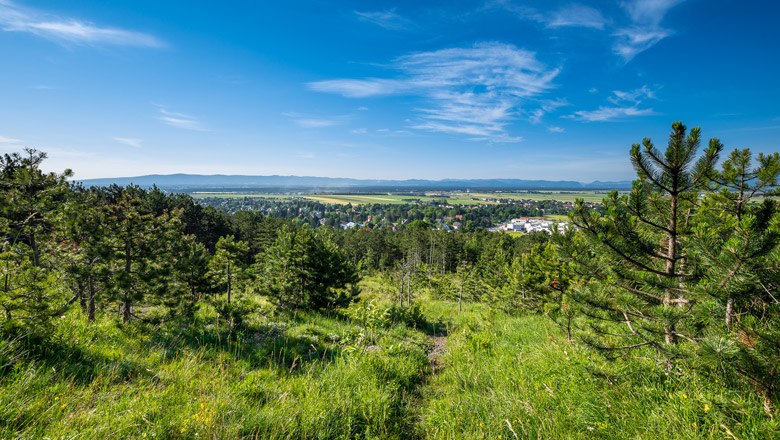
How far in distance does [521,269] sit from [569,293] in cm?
1870

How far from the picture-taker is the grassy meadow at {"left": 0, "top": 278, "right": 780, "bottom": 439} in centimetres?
273

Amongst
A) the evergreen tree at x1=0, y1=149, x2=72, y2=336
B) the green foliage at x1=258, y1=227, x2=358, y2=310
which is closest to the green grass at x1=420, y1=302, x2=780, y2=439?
the evergreen tree at x1=0, y1=149, x2=72, y2=336

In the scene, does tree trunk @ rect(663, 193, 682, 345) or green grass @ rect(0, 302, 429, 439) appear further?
tree trunk @ rect(663, 193, 682, 345)

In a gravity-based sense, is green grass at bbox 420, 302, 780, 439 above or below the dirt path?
above

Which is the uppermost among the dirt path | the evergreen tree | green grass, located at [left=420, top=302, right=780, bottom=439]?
the evergreen tree

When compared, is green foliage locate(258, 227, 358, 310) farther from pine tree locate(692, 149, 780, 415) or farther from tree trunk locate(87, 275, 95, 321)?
pine tree locate(692, 149, 780, 415)

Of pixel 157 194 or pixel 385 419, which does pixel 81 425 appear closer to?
pixel 385 419

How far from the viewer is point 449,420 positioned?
3.92m

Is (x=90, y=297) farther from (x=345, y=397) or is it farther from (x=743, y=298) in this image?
(x=743, y=298)

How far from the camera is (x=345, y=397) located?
425cm

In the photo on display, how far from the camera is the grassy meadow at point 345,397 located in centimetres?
273

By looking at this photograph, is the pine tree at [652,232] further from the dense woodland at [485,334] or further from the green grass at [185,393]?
the green grass at [185,393]

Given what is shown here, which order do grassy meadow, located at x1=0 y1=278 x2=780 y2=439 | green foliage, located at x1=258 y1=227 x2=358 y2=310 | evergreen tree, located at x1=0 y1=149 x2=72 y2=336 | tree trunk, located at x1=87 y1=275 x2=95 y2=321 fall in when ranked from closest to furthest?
grassy meadow, located at x1=0 y1=278 x2=780 y2=439 < evergreen tree, located at x1=0 y1=149 x2=72 y2=336 < tree trunk, located at x1=87 y1=275 x2=95 y2=321 < green foliage, located at x1=258 y1=227 x2=358 y2=310

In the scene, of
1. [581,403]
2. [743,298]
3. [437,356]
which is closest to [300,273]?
[437,356]
